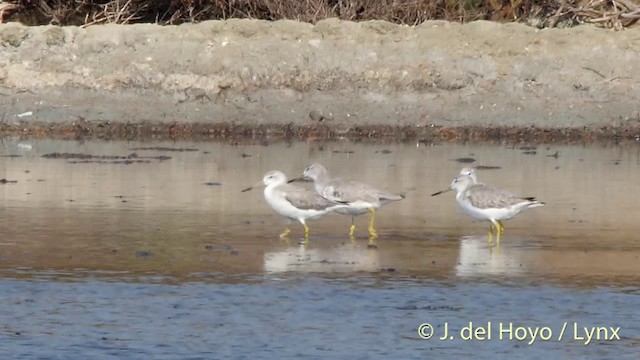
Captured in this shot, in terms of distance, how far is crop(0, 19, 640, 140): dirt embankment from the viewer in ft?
88.1

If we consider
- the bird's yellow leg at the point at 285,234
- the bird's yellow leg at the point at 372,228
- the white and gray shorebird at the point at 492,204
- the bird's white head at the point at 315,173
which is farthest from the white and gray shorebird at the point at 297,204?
the white and gray shorebird at the point at 492,204

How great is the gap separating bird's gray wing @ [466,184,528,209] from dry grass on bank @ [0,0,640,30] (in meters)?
Result: 15.2

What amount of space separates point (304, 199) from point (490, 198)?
1.70 metres

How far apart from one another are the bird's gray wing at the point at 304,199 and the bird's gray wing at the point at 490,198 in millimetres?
1272

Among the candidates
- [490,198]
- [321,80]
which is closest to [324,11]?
[321,80]

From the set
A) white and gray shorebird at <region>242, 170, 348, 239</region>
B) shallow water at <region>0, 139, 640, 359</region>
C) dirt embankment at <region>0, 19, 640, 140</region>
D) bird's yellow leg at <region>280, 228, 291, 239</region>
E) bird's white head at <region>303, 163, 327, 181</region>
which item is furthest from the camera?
dirt embankment at <region>0, 19, 640, 140</region>

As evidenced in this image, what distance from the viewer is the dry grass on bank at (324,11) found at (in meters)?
30.2

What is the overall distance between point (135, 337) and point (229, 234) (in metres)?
4.46

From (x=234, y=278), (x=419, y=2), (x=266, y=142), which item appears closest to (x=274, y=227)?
(x=234, y=278)

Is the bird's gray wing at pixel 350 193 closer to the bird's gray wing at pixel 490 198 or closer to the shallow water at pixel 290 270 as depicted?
the shallow water at pixel 290 270

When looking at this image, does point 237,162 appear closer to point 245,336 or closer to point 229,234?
point 229,234

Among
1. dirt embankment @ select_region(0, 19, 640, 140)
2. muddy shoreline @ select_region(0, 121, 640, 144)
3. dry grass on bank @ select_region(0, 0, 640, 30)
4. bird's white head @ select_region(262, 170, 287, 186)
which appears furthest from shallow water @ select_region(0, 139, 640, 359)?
dry grass on bank @ select_region(0, 0, 640, 30)

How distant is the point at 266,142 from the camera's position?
83.3ft

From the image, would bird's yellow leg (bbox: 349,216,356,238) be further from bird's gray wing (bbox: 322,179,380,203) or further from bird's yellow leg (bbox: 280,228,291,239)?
bird's yellow leg (bbox: 280,228,291,239)
